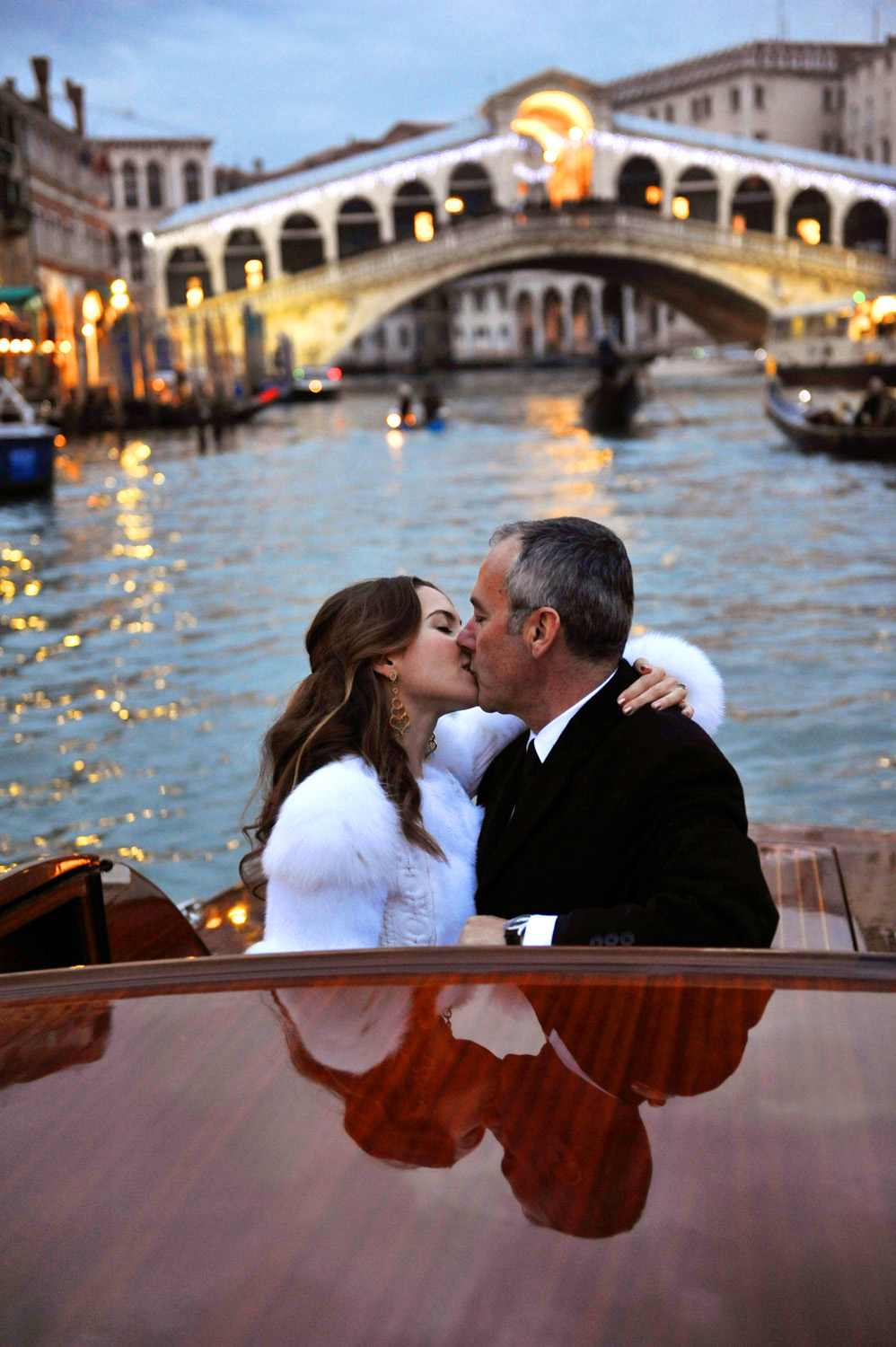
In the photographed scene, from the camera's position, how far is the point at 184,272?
28391mm

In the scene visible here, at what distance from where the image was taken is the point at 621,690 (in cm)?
104

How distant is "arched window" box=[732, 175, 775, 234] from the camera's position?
3059 centimetres

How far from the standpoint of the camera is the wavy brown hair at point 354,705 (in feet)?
3.53

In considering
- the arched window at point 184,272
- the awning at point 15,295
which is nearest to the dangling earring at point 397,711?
the awning at point 15,295

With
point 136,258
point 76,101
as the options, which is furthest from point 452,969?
point 136,258

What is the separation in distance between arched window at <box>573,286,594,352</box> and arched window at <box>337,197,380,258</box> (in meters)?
6.98

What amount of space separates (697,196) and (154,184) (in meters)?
13.5

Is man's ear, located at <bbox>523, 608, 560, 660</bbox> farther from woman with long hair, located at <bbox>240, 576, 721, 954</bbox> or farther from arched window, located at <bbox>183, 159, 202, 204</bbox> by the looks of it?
arched window, located at <bbox>183, 159, 202, 204</bbox>

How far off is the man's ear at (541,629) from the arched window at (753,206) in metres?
31.2

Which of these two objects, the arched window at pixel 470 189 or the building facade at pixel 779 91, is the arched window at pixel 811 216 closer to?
the building facade at pixel 779 91

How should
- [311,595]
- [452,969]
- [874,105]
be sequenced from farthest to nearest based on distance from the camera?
[874,105]
[311,595]
[452,969]

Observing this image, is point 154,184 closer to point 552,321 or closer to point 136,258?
point 136,258

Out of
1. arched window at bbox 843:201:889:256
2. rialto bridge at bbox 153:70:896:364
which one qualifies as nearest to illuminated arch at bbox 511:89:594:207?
rialto bridge at bbox 153:70:896:364

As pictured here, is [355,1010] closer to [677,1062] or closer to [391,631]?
[677,1062]
